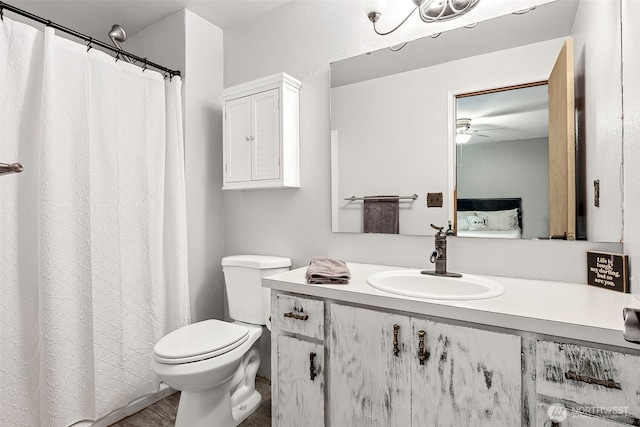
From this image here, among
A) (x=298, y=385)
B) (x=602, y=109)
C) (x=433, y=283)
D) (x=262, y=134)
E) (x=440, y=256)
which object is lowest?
(x=298, y=385)

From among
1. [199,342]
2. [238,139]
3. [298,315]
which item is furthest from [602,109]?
[199,342]

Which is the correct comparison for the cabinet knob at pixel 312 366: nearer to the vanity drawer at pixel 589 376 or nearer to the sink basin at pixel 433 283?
the sink basin at pixel 433 283

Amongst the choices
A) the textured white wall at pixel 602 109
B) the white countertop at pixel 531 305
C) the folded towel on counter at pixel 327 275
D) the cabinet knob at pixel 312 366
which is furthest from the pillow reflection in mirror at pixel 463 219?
the cabinet knob at pixel 312 366

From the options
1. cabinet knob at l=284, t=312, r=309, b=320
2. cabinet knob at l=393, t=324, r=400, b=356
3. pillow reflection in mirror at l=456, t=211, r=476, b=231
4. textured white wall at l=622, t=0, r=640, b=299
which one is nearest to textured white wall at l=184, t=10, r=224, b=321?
cabinet knob at l=284, t=312, r=309, b=320

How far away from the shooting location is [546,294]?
3.94ft

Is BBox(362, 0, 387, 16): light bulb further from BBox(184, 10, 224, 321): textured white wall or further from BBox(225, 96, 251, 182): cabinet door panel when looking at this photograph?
BBox(184, 10, 224, 321): textured white wall

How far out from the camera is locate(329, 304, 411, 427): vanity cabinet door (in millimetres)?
1182

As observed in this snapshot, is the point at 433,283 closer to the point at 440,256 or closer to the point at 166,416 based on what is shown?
the point at 440,256

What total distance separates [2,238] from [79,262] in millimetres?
316

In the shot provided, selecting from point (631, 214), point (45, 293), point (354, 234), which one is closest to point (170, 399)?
point (45, 293)

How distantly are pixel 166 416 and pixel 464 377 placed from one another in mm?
1711

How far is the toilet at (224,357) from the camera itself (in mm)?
1480

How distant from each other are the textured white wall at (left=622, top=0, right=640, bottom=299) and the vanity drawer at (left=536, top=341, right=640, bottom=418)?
0.39 metres

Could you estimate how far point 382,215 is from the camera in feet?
5.89
